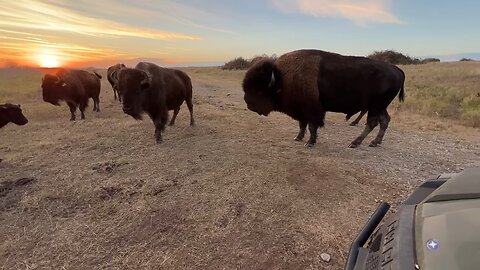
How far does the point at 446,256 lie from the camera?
1225 millimetres

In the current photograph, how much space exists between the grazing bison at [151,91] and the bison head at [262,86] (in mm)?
1995

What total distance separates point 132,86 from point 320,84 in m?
3.91

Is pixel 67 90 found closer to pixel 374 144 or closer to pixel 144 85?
pixel 144 85

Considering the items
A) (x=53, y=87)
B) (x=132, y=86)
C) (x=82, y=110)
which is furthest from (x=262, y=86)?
(x=53, y=87)

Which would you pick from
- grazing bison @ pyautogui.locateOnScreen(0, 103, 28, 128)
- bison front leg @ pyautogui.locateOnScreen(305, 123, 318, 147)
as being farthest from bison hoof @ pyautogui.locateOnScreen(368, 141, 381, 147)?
grazing bison @ pyautogui.locateOnScreen(0, 103, 28, 128)

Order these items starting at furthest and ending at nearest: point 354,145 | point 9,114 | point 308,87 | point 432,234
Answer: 1. point 9,114
2. point 354,145
3. point 308,87
4. point 432,234

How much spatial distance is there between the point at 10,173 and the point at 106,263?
384 cm

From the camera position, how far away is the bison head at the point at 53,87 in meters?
12.1

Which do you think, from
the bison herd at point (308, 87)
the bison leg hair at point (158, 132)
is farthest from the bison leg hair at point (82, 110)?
the bison leg hair at point (158, 132)

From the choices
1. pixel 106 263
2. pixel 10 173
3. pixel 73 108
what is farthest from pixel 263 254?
pixel 73 108

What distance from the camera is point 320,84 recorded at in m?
Result: 7.29

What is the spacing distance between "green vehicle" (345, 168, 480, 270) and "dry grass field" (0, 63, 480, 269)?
6.40 ft

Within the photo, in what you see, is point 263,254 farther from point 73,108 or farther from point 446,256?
point 73,108

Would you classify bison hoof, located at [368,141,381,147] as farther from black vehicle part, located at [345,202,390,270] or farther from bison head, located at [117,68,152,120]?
black vehicle part, located at [345,202,390,270]
